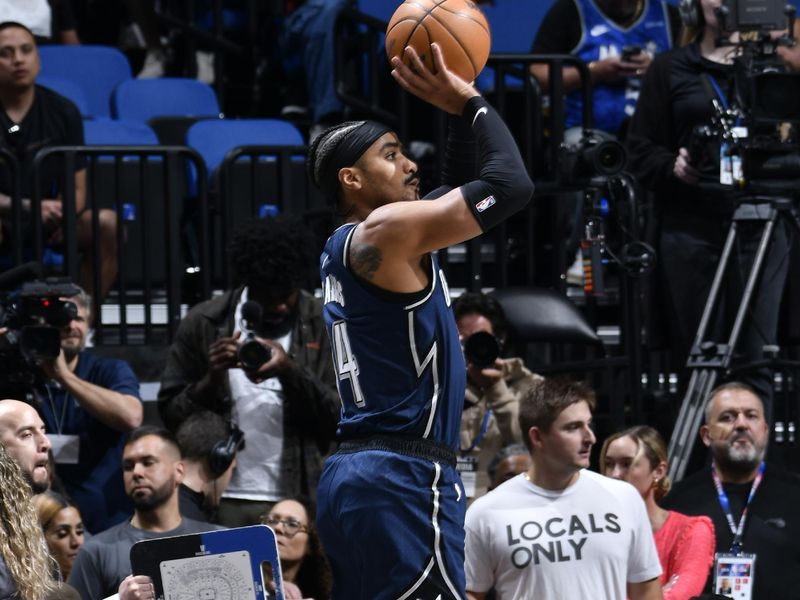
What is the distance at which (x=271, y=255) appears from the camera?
8.02m

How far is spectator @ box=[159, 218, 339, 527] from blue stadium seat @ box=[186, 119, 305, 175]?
2.49 metres

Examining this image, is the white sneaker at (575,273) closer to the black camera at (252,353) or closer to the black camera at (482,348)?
the black camera at (482,348)

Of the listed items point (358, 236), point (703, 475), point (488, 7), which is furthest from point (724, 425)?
point (488, 7)

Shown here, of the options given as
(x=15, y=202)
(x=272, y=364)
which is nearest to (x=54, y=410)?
(x=272, y=364)

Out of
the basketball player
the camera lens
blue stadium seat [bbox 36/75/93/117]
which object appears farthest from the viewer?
blue stadium seat [bbox 36/75/93/117]

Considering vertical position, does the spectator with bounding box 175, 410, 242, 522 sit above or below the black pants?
below

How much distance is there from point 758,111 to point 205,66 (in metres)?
5.92

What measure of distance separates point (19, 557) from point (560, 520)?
297cm

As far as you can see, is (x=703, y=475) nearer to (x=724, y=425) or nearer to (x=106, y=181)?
(x=724, y=425)

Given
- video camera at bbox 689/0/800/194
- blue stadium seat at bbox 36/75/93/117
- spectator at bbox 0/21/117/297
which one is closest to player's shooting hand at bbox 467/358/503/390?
video camera at bbox 689/0/800/194

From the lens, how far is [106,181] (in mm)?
9930

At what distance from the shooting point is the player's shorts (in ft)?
17.4

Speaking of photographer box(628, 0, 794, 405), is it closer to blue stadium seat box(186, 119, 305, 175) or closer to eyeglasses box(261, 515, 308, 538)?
eyeglasses box(261, 515, 308, 538)

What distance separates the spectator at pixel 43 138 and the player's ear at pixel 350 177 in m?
4.03
